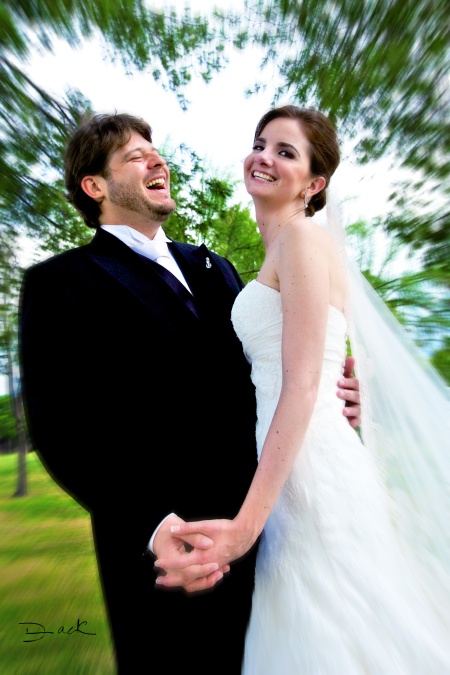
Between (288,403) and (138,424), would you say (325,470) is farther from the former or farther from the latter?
(138,424)

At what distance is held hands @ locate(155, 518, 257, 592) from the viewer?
105 cm

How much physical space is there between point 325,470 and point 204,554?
1.03ft

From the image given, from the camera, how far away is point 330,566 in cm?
112

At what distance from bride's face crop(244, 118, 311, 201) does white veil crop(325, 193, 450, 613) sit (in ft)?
0.40

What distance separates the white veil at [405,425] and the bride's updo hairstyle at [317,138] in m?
0.07

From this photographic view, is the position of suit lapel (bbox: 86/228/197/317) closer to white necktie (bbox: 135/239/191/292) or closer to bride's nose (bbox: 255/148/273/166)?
white necktie (bbox: 135/239/191/292)

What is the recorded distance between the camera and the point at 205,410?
4.44ft

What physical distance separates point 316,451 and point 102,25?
2106mm

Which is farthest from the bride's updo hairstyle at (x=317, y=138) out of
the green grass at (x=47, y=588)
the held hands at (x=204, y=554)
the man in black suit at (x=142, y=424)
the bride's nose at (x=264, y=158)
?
the green grass at (x=47, y=588)

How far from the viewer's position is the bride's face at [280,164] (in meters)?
1.40

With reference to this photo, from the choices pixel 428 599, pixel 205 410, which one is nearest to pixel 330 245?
pixel 205 410

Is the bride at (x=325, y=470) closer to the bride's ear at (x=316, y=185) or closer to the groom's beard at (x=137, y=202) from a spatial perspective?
the bride's ear at (x=316, y=185)

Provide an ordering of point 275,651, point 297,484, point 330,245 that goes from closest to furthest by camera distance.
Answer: point 275,651
point 297,484
point 330,245

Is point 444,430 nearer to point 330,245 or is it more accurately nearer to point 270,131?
point 330,245
